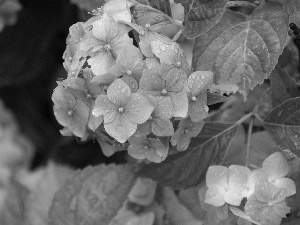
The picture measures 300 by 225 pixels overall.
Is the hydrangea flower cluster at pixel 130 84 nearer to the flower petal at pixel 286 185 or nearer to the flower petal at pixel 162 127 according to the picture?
the flower petal at pixel 162 127

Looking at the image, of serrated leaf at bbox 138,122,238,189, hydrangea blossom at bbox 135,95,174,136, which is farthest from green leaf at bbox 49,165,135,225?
hydrangea blossom at bbox 135,95,174,136

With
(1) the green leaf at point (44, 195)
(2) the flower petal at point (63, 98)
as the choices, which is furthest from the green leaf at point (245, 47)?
(1) the green leaf at point (44, 195)

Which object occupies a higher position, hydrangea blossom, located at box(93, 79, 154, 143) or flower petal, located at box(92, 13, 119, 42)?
flower petal, located at box(92, 13, 119, 42)

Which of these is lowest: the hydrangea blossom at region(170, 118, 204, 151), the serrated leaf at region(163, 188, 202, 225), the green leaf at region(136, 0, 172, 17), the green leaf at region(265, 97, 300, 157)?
the serrated leaf at region(163, 188, 202, 225)

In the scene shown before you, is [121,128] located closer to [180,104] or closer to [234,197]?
[180,104]

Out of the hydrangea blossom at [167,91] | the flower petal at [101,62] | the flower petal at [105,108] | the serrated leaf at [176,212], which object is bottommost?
the serrated leaf at [176,212]

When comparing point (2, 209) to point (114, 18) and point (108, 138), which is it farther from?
point (114, 18)

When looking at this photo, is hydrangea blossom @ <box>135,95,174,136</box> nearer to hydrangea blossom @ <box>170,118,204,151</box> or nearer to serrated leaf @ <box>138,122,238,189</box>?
hydrangea blossom @ <box>170,118,204,151</box>
